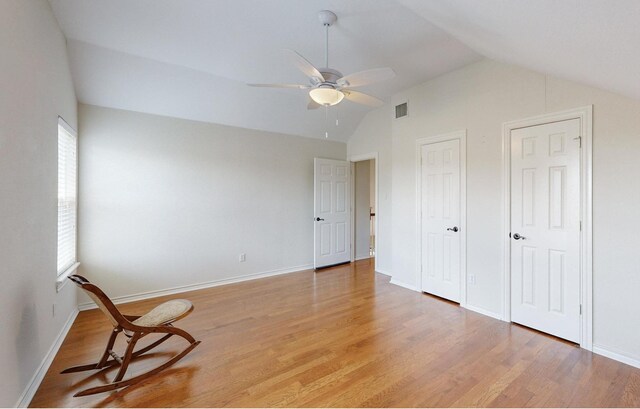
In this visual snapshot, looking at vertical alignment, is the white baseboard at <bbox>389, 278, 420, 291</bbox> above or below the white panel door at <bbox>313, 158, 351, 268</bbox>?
below

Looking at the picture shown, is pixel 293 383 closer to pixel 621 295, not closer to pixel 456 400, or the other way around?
pixel 456 400

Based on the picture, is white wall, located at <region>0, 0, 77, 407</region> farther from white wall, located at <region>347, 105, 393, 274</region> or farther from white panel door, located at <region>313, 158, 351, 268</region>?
white wall, located at <region>347, 105, 393, 274</region>

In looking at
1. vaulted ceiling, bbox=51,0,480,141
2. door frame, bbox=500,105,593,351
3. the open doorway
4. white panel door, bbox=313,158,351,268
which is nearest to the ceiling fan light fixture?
vaulted ceiling, bbox=51,0,480,141

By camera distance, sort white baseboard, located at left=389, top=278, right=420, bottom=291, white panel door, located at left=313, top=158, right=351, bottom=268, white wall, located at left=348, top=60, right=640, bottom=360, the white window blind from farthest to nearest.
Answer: white panel door, located at left=313, top=158, right=351, bottom=268, white baseboard, located at left=389, top=278, right=420, bottom=291, the white window blind, white wall, located at left=348, top=60, right=640, bottom=360

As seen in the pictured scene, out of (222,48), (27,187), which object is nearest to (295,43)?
(222,48)

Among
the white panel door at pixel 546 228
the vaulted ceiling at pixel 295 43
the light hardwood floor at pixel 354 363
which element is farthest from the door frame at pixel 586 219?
the vaulted ceiling at pixel 295 43

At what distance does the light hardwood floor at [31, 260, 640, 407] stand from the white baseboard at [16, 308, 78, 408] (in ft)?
0.15

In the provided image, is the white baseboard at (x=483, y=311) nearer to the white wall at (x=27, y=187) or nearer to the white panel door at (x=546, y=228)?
the white panel door at (x=546, y=228)

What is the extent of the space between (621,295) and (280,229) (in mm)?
4189

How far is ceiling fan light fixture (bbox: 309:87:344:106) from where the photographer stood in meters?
2.33

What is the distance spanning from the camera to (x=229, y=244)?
173 inches

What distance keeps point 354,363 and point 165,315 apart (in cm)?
164

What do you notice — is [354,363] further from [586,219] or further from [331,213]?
[331,213]

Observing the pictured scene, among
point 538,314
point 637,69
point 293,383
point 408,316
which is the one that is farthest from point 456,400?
point 637,69
